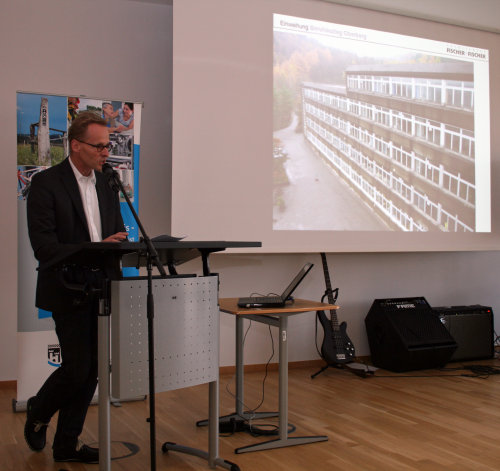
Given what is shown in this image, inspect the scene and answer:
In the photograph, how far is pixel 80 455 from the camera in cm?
257

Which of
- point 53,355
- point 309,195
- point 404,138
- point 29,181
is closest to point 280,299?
point 53,355

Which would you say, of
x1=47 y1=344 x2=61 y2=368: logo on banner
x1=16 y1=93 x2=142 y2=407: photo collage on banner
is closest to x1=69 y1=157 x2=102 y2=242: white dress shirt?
x1=16 y1=93 x2=142 y2=407: photo collage on banner

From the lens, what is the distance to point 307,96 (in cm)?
462

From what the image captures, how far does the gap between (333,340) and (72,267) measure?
2737mm

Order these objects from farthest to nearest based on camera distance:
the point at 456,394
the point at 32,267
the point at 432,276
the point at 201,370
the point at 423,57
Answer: the point at 432,276
the point at 423,57
the point at 456,394
the point at 32,267
the point at 201,370

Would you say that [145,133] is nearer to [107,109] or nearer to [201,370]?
[107,109]

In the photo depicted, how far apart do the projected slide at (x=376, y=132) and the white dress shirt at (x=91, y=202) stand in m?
2.10

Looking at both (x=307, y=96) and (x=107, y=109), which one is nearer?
(x=107, y=109)

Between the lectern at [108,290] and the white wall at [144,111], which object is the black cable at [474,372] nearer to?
the white wall at [144,111]

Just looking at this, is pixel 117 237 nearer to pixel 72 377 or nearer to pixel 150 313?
pixel 150 313

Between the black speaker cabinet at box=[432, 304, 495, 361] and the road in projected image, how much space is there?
103cm

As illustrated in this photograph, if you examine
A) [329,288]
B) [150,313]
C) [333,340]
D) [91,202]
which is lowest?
[333,340]

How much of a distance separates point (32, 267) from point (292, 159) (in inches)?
83.2

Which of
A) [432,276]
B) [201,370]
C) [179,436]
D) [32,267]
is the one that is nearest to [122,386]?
[201,370]
